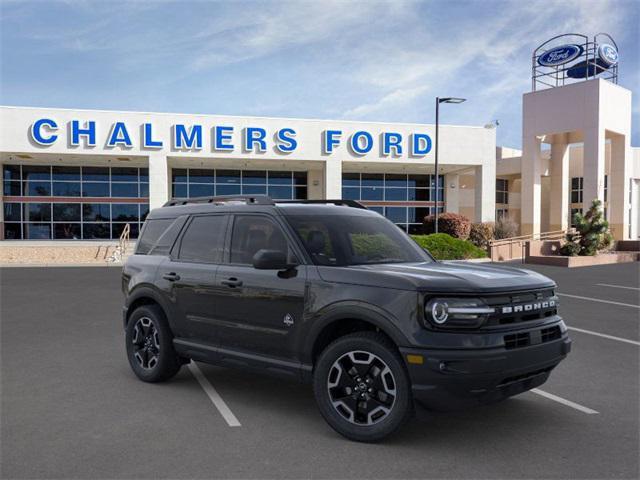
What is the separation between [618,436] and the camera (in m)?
4.71

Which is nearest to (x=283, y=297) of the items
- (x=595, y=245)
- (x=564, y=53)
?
(x=595, y=245)

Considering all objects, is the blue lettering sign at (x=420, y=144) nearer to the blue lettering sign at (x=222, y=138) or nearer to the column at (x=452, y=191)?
the column at (x=452, y=191)

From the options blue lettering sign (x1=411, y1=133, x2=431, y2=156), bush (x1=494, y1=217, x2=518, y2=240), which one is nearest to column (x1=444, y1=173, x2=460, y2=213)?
blue lettering sign (x1=411, y1=133, x2=431, y2=156)

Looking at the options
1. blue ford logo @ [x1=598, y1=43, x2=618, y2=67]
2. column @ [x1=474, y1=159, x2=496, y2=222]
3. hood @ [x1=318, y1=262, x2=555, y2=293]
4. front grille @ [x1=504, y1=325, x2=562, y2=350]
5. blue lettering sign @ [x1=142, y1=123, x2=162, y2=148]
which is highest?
blue ford logo @ [x1=598, y1=43, x2=618, y2=67]

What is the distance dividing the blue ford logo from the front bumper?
36.4m

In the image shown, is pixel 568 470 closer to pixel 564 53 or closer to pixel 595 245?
pixel 595 245

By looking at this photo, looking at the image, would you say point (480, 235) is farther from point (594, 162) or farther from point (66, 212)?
point (66, 212)

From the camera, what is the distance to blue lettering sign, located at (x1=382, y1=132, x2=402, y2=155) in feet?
114

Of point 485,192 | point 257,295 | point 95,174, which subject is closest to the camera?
point 257,295

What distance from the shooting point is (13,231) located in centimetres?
3562

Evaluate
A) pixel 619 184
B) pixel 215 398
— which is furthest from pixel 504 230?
pixel 215 398

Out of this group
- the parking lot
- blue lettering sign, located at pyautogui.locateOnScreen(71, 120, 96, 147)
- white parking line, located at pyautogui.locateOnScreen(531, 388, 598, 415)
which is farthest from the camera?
blue lettering sign, located at pyautogui.locateOnScreen(71, 120, 96, 147)

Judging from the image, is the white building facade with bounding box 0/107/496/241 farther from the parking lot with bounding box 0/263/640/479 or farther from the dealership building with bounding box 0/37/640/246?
the parking lot with bounding box 0/263/640/479

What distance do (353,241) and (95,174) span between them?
34.5 meters
